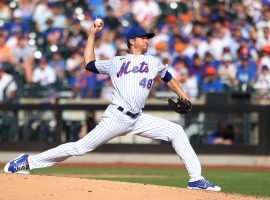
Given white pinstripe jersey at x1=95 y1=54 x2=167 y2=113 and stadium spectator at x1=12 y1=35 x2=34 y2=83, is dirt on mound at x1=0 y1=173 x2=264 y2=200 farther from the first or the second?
stadium spectator at x1=12 y1=35 x2=34 y2=83

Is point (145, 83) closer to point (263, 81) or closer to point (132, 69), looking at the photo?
point (132, 69)

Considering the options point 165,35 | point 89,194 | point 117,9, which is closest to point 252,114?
point 165,35

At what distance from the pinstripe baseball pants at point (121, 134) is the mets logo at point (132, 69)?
1.26 feet

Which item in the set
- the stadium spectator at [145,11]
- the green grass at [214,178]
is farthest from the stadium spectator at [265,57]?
the stadium spectator at [145,11]

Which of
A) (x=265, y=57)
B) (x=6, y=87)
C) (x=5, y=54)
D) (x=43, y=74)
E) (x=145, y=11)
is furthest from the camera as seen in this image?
(x=145, y=11)

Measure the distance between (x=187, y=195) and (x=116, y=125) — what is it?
3.75 feet

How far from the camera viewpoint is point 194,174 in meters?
8.44

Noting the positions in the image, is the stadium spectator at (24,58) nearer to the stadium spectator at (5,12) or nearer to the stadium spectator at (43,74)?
the stadium spectator at (43,74)

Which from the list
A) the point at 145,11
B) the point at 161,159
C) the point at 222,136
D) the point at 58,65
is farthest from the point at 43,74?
the point at 222,136

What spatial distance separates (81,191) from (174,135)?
1.35 m

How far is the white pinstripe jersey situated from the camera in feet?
27.3

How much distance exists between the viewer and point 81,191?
7676 millimetres

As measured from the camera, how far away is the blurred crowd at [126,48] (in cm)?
1669

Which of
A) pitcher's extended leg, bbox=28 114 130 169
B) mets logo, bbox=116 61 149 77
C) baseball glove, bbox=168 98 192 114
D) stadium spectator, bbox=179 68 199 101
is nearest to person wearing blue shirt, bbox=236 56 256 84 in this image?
stadium spectator, bbox=179 68 199 101
